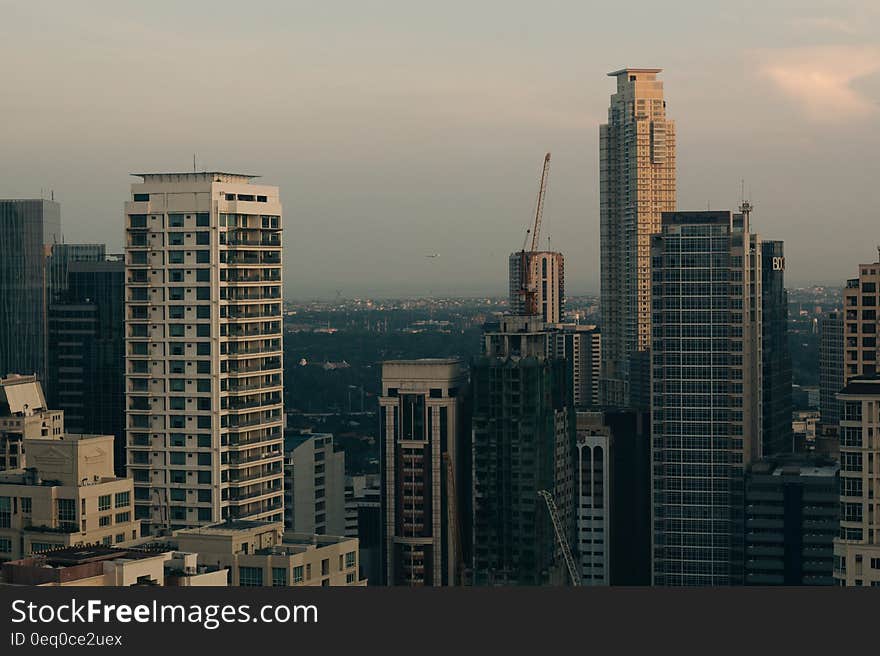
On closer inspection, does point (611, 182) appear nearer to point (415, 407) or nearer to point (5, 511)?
point (415, 407)

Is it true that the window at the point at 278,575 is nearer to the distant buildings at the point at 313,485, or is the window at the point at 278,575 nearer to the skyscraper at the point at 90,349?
the distant buildings at the point at 313,485

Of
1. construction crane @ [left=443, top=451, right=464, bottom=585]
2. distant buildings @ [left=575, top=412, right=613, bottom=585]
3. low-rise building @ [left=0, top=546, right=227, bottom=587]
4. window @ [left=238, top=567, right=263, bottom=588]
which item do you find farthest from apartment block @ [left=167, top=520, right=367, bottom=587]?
distant buildings @ [left=575, top=412, right=613, bottom=585]

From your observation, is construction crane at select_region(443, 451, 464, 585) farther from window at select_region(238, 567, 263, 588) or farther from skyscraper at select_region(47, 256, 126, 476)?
window at select_region(238, 567, 263, 588)

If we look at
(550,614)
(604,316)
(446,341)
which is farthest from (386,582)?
(604,316)

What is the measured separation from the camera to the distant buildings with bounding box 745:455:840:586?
200 feet

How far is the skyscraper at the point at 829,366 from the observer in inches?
3071

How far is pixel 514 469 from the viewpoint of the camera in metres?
65.3

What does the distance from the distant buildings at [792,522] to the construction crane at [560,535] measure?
7.61 meters

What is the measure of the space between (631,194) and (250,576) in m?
97.7

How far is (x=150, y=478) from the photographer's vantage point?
38.3 meters

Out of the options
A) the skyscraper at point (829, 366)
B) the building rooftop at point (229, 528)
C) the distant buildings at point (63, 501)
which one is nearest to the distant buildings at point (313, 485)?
the distant buildings at point (63, 501)

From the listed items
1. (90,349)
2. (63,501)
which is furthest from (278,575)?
(90,349)

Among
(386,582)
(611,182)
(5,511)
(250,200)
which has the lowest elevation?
(386,582)

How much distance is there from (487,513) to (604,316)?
57511mm
